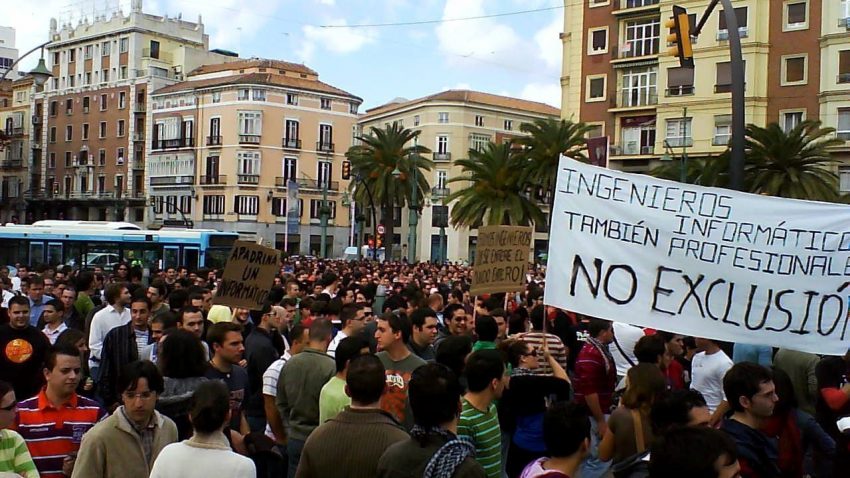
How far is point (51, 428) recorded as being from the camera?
5160 millimetres

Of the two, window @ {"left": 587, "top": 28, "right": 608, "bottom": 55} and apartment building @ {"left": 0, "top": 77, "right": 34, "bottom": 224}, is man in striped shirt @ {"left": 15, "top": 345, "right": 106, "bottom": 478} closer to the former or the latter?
window @ {"left": 587, "top": 28, "right": 608, "bottom": 55}

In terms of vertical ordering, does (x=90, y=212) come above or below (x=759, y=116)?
below

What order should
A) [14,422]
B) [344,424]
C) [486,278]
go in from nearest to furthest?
[344,424], [14,422], [486,278]

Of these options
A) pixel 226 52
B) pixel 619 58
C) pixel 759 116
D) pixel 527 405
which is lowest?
pixel 527 405

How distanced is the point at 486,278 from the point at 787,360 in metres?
3.11

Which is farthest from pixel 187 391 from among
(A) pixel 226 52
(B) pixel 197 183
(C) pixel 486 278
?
(A) pixel 226 52

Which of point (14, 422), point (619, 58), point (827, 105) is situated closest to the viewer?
point (14, 422)

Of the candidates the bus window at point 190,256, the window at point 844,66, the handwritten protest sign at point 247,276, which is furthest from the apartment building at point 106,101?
the handwritten protest sign at point 247,276

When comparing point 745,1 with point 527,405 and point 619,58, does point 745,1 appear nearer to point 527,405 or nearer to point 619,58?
point 619,58

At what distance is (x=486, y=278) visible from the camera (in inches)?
380

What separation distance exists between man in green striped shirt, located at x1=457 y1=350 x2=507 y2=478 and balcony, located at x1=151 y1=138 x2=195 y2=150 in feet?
241

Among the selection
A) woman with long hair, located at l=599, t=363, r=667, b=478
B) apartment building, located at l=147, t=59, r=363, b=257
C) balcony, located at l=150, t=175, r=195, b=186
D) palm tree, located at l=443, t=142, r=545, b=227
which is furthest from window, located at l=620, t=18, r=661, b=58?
woman with long hair, located at l=599, t=363, r=667, b=478

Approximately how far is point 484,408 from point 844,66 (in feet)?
145

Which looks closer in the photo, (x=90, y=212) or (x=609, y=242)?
(x=609, y=242)
